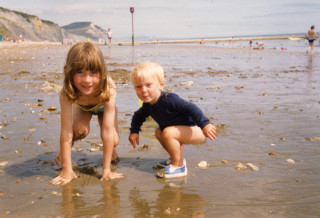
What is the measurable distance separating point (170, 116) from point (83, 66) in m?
1.17

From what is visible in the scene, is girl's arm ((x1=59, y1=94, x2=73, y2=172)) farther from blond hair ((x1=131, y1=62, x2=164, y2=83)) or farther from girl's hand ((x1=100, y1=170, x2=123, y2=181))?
blond hair ((x1=131, y1=62, x2=164, y2=83))

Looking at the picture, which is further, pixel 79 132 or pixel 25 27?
pixel 25 27

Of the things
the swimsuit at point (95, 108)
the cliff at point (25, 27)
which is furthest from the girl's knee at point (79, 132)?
the cliff at point (25, 27)

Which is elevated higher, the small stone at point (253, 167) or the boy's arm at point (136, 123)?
the boy's arm at point (136, 123)

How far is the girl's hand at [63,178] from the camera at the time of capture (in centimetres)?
345

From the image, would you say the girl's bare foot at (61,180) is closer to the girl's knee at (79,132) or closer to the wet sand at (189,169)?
the wet sand at (189,169)

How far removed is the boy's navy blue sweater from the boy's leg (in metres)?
0.09

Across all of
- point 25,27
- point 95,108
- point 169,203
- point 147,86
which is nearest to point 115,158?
point 95,108

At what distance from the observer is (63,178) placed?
11.6 feet

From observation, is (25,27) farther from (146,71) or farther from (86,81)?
(146,71)

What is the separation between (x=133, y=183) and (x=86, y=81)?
1245 mm

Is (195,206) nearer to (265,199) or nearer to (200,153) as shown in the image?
(265,199)

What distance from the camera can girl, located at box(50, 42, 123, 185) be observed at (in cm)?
352

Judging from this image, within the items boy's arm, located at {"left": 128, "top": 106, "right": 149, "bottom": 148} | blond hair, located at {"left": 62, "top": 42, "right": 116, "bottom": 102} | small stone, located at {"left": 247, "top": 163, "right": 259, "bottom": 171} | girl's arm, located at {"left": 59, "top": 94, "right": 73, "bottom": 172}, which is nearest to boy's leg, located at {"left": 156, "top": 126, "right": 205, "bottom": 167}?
boy's arm, located at {"left": 128, "top": 106, "right": 149, "bottom": 148}
